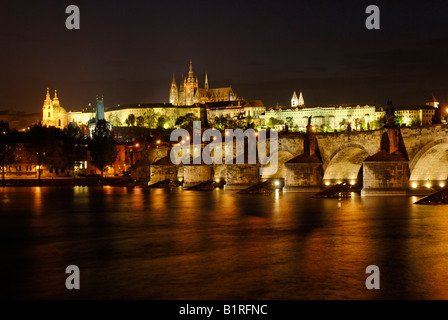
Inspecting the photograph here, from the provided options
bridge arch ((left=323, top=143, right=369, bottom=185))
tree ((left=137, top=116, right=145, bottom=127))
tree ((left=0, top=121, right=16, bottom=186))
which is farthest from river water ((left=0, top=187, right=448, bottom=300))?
tree ((left=137, top=116, right=145, bottom=127))

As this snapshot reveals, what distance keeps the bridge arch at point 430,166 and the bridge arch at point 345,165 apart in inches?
225

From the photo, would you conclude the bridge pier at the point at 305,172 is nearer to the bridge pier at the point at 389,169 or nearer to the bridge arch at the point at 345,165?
the bridge arch at the point at 345,165

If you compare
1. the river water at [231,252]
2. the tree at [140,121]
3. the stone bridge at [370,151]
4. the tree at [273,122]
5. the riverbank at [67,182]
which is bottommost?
the river water at [231,252]

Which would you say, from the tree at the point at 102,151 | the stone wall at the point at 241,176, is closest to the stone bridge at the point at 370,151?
the stone wall at the point at 241,176

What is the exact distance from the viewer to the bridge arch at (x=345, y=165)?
4238 cm

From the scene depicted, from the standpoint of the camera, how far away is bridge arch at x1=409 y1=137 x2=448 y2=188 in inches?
1363

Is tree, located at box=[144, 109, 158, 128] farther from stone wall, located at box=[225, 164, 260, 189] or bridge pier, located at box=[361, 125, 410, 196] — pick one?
bridge pier, located at box=[361, 125, 410, 196]

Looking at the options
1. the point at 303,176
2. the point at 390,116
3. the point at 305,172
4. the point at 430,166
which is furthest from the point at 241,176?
the point at 430,166

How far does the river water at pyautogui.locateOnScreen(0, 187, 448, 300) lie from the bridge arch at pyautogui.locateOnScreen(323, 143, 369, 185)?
10.3 metres

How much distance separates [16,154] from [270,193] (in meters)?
47.0

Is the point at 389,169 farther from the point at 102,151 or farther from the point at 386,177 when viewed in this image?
the point at 102,151
